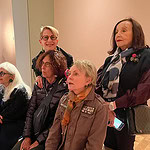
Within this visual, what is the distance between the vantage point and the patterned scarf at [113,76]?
4.21ft

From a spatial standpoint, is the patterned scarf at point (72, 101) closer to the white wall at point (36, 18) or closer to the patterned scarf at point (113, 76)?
the patterned scarf at point (113, 76)

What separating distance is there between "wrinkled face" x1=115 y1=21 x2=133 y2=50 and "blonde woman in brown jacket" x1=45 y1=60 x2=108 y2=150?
0.41m

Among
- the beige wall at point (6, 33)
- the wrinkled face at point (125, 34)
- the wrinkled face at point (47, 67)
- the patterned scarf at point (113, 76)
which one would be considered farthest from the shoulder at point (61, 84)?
the beige wall at point (6, 33)

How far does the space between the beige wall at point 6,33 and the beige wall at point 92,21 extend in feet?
4.82

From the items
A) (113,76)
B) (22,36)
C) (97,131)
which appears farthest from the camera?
(22,36)

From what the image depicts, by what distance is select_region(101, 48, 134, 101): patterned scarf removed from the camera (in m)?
1.28

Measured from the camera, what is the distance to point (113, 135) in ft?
4.74

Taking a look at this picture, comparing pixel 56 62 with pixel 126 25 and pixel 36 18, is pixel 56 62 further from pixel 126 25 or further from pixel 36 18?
pixel 36 18

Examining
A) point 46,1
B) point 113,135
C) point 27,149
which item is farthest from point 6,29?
point 113,135

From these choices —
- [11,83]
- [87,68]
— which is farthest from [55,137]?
[11,83]

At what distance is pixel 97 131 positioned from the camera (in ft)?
3.57

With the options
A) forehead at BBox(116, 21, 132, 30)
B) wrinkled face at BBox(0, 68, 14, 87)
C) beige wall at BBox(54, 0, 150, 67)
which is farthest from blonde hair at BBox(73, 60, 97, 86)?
beige wall at BBox(54, 0, 150, 67)

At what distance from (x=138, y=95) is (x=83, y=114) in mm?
457

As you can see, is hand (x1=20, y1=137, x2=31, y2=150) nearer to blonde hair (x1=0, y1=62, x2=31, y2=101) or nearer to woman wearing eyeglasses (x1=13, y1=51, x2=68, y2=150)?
woman wearing eyeglasses (x1=13, y1=51, x2=68, y2=150)
